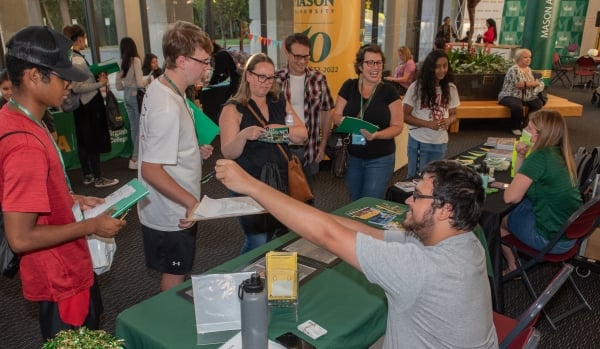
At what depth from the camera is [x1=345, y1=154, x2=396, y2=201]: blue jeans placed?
3240 mm

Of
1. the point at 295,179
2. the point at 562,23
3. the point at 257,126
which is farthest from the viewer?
the point at 562,23

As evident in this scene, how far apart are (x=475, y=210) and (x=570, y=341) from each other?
1882 mm

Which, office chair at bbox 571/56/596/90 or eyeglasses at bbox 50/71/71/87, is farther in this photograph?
office chair at bbox 571/56/596/90

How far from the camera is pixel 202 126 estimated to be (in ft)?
7.32

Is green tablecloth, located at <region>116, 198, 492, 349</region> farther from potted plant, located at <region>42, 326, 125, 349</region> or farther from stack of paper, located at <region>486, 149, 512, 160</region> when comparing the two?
stack of paper, located at <region>486, 149, 512, 160</region>

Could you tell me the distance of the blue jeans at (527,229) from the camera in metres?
2.86

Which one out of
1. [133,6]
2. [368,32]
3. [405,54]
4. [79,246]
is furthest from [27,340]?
[368,32]

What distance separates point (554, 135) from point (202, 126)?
2.02 metres

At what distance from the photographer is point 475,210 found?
4.46 feet

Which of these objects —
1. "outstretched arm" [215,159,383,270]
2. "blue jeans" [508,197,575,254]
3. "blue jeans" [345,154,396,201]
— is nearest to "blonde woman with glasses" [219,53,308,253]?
"blue jeans" [345,154,396,201]

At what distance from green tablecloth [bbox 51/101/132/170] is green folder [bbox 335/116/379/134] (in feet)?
12.6

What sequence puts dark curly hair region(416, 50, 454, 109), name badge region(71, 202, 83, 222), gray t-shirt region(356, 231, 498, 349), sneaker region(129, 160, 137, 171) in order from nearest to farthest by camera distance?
1. gray t-shirt region(356, 231, 498, 349)
2. name badge region(71, 202, 83, 222)
3. dark curly hair region(416, 50, 454, 109)
4. sneaker region(129, 160, 137, 171)

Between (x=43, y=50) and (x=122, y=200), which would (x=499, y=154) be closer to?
(x=122, y=200)

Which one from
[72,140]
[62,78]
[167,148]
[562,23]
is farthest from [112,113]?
[562,23]
